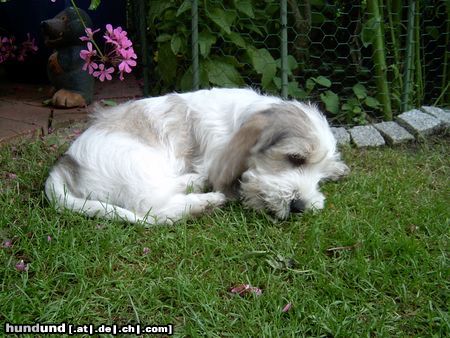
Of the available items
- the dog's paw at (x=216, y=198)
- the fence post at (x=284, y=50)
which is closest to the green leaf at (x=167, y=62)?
the fence post at (x=284, y=50)

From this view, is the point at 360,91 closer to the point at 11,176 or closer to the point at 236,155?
the point at 236,155

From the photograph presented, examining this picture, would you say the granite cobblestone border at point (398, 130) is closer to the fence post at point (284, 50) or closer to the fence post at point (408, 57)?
the fence post at point (408, 57)

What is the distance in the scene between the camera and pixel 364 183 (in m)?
3.82

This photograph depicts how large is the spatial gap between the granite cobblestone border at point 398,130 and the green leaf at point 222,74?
111 centimetres

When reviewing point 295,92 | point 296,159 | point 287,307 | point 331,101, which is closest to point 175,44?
point 295,92

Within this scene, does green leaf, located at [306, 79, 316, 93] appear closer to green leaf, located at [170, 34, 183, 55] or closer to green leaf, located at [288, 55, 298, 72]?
green leaf, located at [288, 55, 298, 72]

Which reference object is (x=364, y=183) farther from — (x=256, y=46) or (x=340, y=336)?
(x=256, y=46)

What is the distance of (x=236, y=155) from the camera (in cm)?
325

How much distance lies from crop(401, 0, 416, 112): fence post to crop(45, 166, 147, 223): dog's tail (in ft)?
11.4

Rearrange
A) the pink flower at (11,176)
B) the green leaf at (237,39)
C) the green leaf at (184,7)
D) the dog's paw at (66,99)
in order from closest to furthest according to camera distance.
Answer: the pink flower at (11,176), the green leaf at (184,7), the green leaf at (237,39), the dog's paw at (66,99)

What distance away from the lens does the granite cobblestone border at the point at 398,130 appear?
4.76m

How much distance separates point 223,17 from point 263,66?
63 cm

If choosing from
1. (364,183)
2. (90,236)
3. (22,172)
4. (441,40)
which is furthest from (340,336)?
(441,40)

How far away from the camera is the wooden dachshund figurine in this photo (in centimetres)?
509
